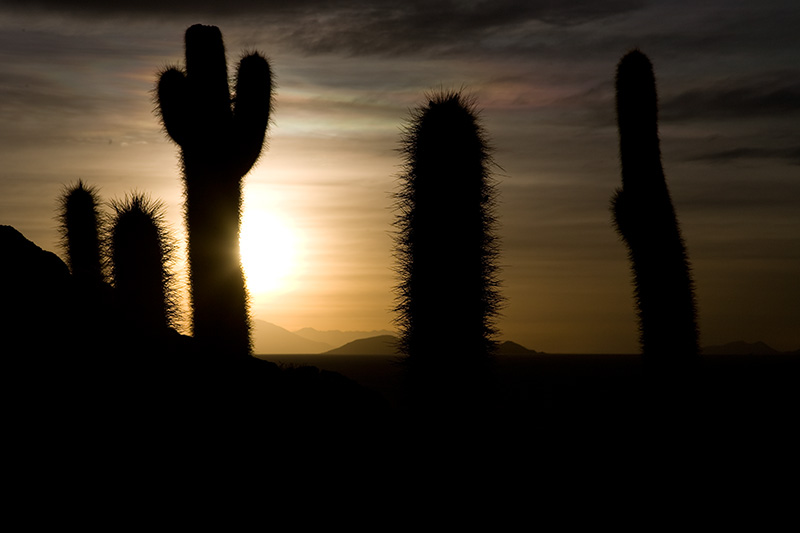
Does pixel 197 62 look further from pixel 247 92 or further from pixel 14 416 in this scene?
pixel 14 416

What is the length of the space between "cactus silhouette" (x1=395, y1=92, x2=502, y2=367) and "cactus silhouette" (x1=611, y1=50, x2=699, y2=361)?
404 centimetres

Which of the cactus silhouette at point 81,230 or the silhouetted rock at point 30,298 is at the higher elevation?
the cactus silhouette at point 81,230

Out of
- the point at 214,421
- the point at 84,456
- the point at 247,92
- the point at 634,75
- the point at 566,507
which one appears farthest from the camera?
the point at 247,92

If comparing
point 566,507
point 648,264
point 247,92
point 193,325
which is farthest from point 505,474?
point 247,92

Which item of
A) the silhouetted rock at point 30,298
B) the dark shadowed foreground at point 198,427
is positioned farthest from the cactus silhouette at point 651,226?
the silhouetted rock at point 30,298

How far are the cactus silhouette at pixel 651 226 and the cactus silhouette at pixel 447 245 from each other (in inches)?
159

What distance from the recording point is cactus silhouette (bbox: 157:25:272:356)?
13.7 meters

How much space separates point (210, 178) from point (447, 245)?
550cm

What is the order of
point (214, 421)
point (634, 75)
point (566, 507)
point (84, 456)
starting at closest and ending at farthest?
1. point (84, 456)
2. point (214, 421)
3. point (566, 507)
4. point (634, 75)

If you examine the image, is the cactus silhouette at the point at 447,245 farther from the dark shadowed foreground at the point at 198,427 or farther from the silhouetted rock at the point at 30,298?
the silhouetted rock at the point at 30,298

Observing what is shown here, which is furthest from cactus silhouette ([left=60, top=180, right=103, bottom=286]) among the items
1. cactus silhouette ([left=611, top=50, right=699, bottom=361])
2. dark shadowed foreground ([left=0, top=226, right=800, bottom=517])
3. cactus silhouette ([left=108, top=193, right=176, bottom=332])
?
cactus silhouette ([left=611, top=50, right=699, bottom=361])

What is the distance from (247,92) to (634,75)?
6.67 meters

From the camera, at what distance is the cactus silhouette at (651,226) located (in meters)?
13.3

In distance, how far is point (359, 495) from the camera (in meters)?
7.61
